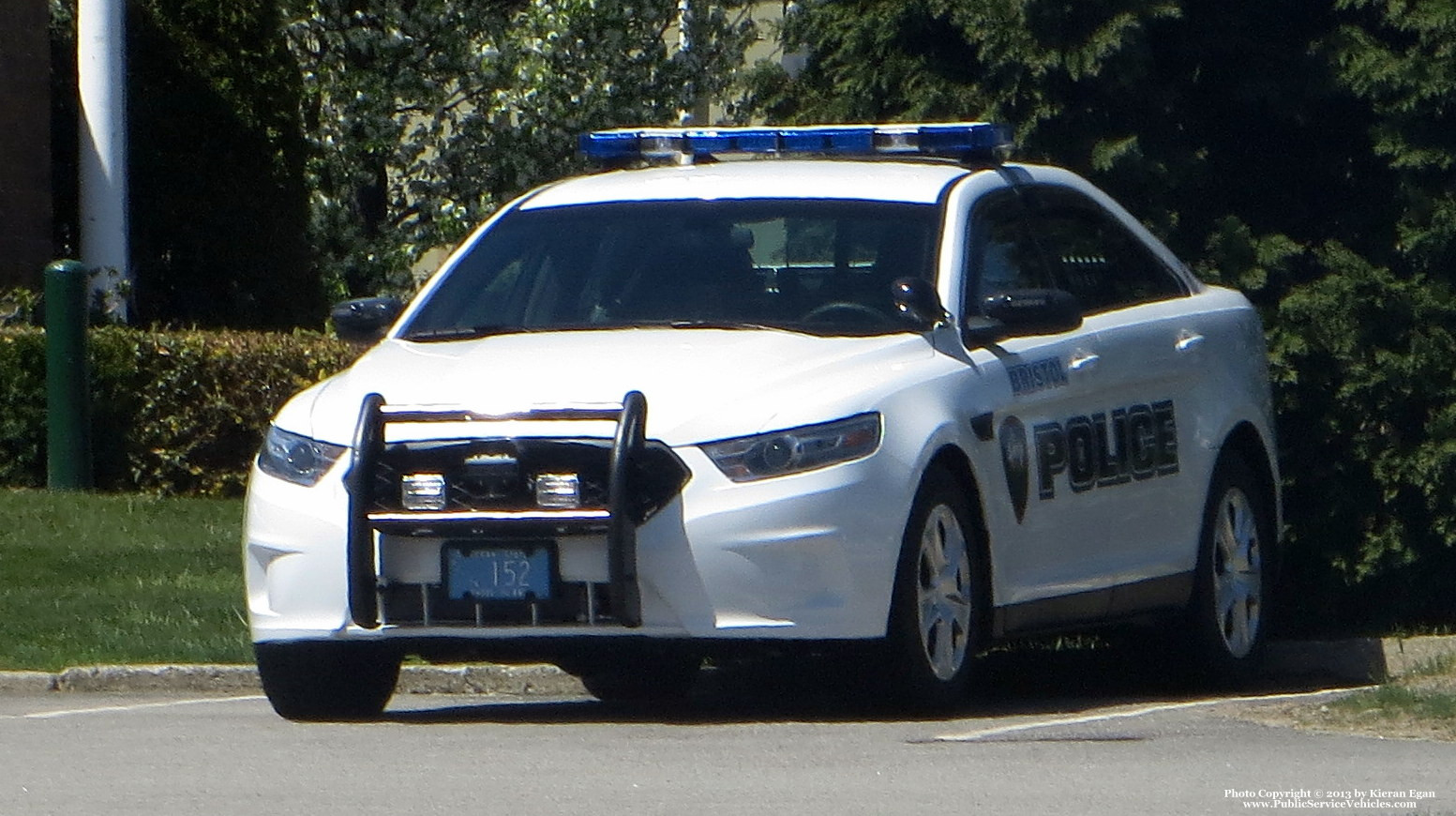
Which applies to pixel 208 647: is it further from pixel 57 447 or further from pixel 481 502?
pixel 57 447

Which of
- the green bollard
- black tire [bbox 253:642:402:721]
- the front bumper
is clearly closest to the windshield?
the front bumper

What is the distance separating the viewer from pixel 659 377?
802 centimetres

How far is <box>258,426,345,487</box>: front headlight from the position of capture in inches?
321

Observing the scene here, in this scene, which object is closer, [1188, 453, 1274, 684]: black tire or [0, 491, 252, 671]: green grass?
[1188, 453, 1274, 684]: black tire

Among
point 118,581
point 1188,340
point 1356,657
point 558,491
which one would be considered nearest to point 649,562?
point 558,491

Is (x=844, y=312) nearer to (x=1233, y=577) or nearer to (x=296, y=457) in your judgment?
(x=296, y=457)

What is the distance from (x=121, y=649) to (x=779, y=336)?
3.10m

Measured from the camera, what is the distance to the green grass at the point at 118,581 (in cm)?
1039

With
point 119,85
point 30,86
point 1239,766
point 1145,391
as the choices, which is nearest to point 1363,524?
point 1145,391

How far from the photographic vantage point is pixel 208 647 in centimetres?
1039

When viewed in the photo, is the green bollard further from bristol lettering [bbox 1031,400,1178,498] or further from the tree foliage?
bristol lettering [bbox 1031,400,1178,498]

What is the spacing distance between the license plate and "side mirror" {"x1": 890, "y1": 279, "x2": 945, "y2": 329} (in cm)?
140

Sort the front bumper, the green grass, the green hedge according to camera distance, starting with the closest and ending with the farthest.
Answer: the front bumper
the green grass
the green hedge

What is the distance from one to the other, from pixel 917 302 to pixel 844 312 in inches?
10.6
